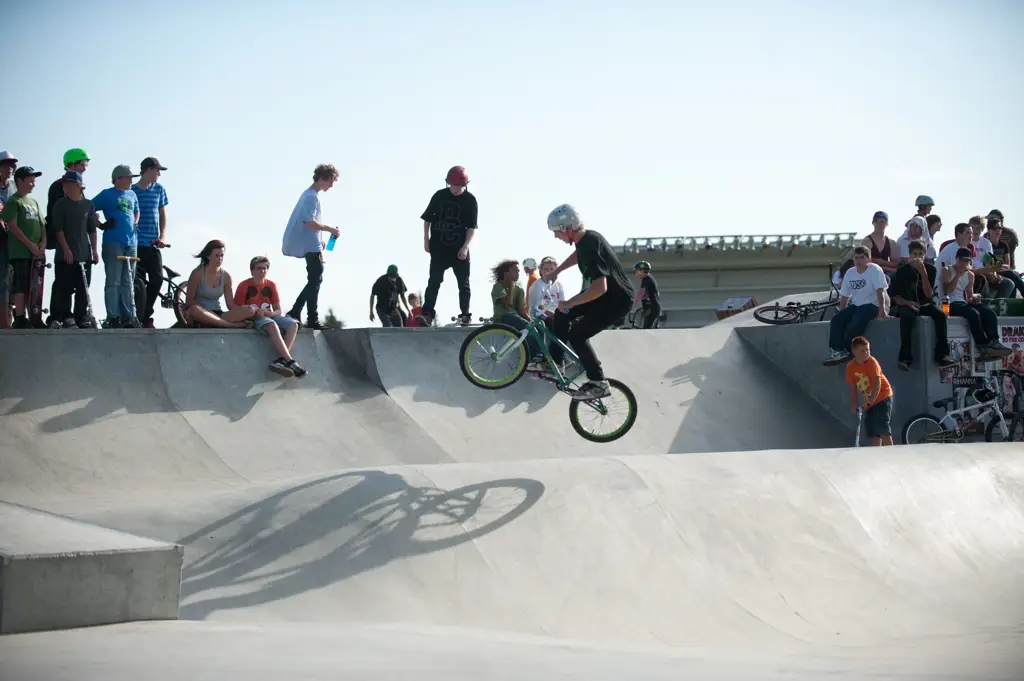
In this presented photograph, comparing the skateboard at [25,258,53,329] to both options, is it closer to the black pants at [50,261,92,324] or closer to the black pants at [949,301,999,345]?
the black pants at [50,261,92,324]

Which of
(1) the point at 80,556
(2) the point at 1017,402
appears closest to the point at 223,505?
(1) the point at 80,556

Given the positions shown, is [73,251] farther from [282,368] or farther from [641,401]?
[641,401]

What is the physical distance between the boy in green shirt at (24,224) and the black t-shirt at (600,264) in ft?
18.0

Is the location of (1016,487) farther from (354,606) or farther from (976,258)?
(354,606)

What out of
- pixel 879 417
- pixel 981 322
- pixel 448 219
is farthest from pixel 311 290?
pixel 981 322

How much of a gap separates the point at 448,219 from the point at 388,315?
2289 mm

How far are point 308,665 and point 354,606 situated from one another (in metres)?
2.66

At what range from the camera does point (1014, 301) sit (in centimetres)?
1481

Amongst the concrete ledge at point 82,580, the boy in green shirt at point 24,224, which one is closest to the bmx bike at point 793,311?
the boy in green shirt at point 24,224

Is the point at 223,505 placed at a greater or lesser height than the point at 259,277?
lesser

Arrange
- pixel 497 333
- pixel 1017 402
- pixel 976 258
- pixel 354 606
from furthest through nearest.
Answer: pixel 976 258 → pixel 1017 402 → pixel 497 333 → pixel 354 606

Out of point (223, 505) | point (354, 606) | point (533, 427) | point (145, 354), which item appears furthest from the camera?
point (533, 427)

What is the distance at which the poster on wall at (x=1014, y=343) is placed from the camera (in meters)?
14.4

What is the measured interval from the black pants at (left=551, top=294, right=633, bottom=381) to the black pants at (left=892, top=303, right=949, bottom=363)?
6.19 meters
